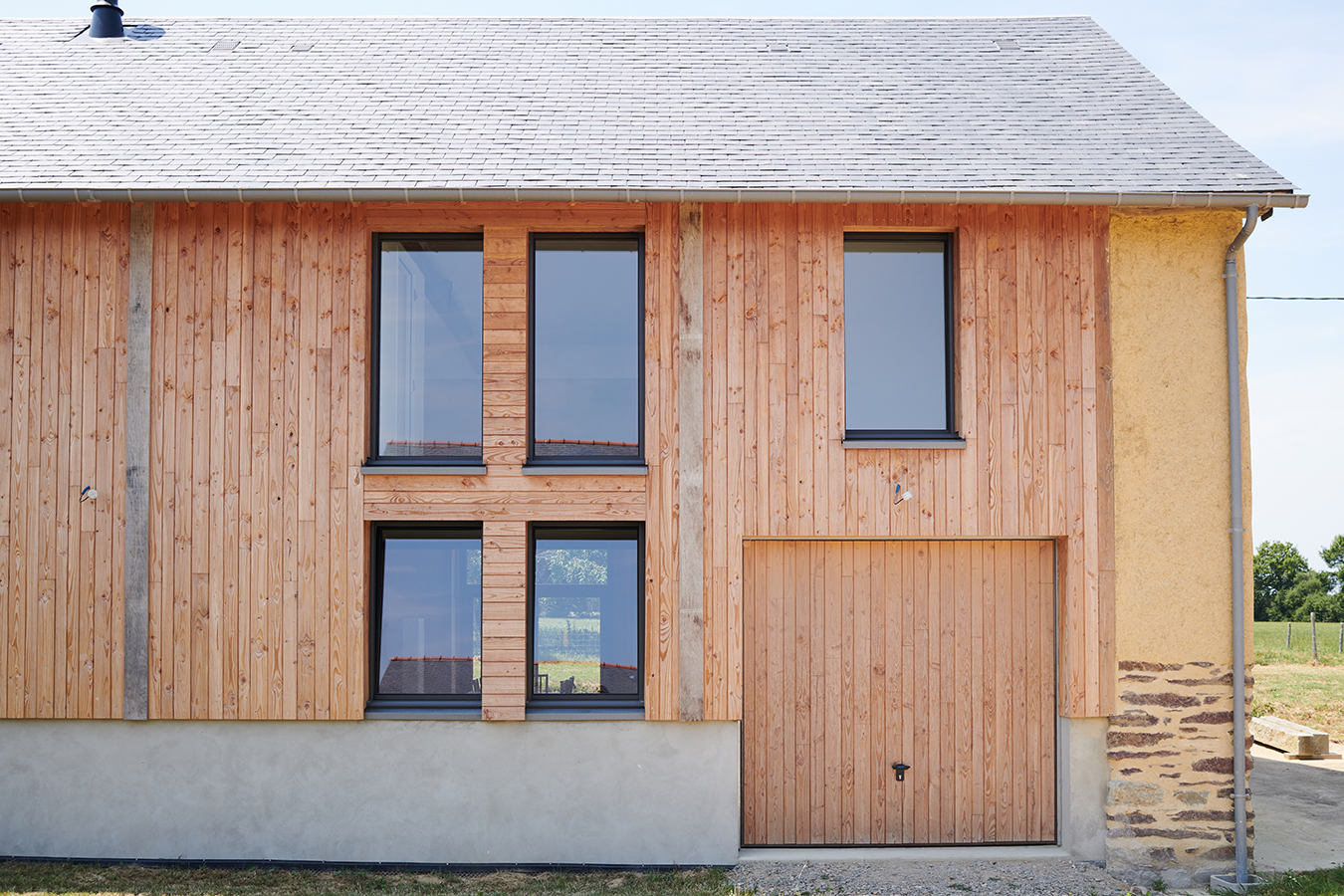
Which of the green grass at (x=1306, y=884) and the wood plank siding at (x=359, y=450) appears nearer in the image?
the green grass at (x=1306, y=884)

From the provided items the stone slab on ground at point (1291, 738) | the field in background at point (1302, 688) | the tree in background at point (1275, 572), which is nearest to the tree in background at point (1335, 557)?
the tree in background at point (1275, 572)

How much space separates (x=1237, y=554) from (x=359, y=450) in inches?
250

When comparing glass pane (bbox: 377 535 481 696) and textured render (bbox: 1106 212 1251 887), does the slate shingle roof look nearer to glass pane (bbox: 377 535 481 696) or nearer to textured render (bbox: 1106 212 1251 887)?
textured render (bbox: 1106 212 1251 887)

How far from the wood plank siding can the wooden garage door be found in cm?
28

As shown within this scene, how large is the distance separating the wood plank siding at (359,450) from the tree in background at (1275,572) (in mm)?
54884

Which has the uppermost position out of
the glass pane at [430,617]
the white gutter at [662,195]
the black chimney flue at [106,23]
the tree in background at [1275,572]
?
the black chimney flue at [106,23]

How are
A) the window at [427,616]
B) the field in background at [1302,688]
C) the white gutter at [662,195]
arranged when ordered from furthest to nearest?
the field in background at [1302,688]
the window at [427,616]
the white gutter at [662,195]

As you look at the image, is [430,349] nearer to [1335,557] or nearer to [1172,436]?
[1172,436]

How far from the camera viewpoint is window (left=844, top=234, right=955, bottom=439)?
6711 mm

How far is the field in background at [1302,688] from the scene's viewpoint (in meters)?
10.8

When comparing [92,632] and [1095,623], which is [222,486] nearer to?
[92,632]

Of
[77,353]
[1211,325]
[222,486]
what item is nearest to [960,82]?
[1211,325]

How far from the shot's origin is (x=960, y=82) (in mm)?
7996

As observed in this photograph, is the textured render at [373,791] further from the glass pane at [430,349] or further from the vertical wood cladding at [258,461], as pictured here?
the glass pane at [430,349]
